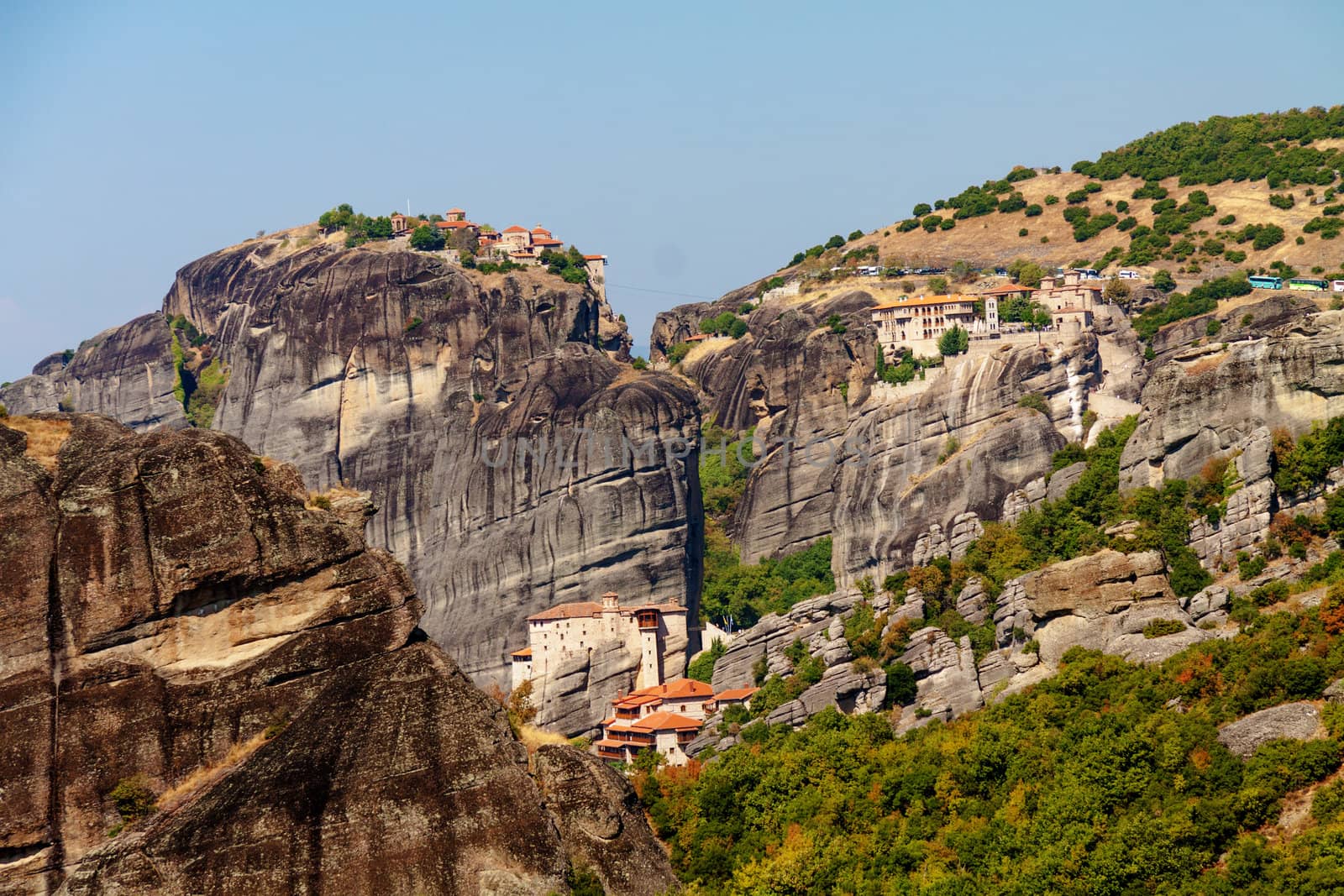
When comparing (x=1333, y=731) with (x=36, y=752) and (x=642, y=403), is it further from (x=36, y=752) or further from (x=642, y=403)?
(x=642, y=403)

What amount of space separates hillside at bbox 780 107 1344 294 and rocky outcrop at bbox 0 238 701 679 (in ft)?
92.0

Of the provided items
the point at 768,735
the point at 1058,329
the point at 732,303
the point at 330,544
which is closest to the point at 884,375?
the point at 1058,329

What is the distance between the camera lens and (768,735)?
83.1 metres

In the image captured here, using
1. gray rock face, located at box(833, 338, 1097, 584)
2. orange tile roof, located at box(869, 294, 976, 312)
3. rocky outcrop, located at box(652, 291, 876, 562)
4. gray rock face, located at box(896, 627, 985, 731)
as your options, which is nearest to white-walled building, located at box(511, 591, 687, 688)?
gray rock face, located at box(833, 338, 1097, 584)

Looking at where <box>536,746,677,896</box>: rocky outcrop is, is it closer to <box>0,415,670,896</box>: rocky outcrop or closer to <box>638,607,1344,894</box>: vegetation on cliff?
<box>0,415,670,896</box>: rocky outcrop

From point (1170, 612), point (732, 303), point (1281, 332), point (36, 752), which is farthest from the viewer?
point (732, 303)

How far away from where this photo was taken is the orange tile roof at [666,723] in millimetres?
97062

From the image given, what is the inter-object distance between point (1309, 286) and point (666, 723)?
191 feet

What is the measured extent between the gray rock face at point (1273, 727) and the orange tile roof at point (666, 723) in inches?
1652

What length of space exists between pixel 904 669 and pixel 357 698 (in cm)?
3974

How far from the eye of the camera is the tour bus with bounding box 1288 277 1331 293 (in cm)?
13150

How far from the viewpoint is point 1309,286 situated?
133 meters

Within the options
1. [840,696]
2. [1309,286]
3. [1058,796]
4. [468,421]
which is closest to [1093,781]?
[1058,796]

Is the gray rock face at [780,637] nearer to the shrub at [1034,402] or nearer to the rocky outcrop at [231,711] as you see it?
the shrub at [1034,402]
